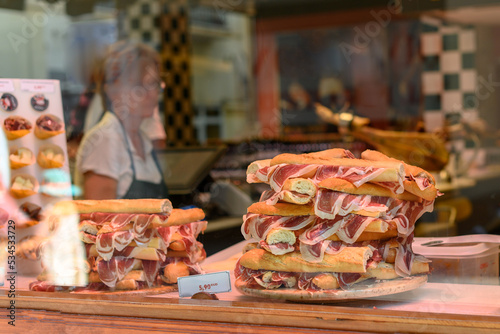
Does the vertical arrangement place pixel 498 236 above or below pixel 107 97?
below

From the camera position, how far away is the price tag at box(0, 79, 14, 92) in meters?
1.74

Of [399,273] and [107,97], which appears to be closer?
[399,273]

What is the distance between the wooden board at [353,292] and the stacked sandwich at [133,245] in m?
0.26

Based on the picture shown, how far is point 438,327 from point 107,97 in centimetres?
160

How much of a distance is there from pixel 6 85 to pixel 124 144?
52 centimetres

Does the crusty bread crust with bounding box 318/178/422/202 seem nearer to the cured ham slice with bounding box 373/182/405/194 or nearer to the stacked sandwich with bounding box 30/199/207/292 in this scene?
the cured ham slice with bounding box 373/182/405/194

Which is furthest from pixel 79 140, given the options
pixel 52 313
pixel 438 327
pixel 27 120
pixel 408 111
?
pixel 408 111

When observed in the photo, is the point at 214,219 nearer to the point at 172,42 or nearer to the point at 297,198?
the point at 297,198

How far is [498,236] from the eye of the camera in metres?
1.65

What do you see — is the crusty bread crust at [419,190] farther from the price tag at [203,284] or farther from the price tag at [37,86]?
the price tag at [37,86]

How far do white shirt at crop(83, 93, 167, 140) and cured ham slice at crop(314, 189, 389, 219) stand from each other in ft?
3.75

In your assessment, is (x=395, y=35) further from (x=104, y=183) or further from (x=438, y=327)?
(x=438, y=327)

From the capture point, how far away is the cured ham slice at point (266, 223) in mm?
1279

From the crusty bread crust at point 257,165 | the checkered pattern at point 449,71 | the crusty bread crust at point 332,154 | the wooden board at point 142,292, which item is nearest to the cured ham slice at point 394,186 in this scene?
the crusty bread crust at point 332,154
